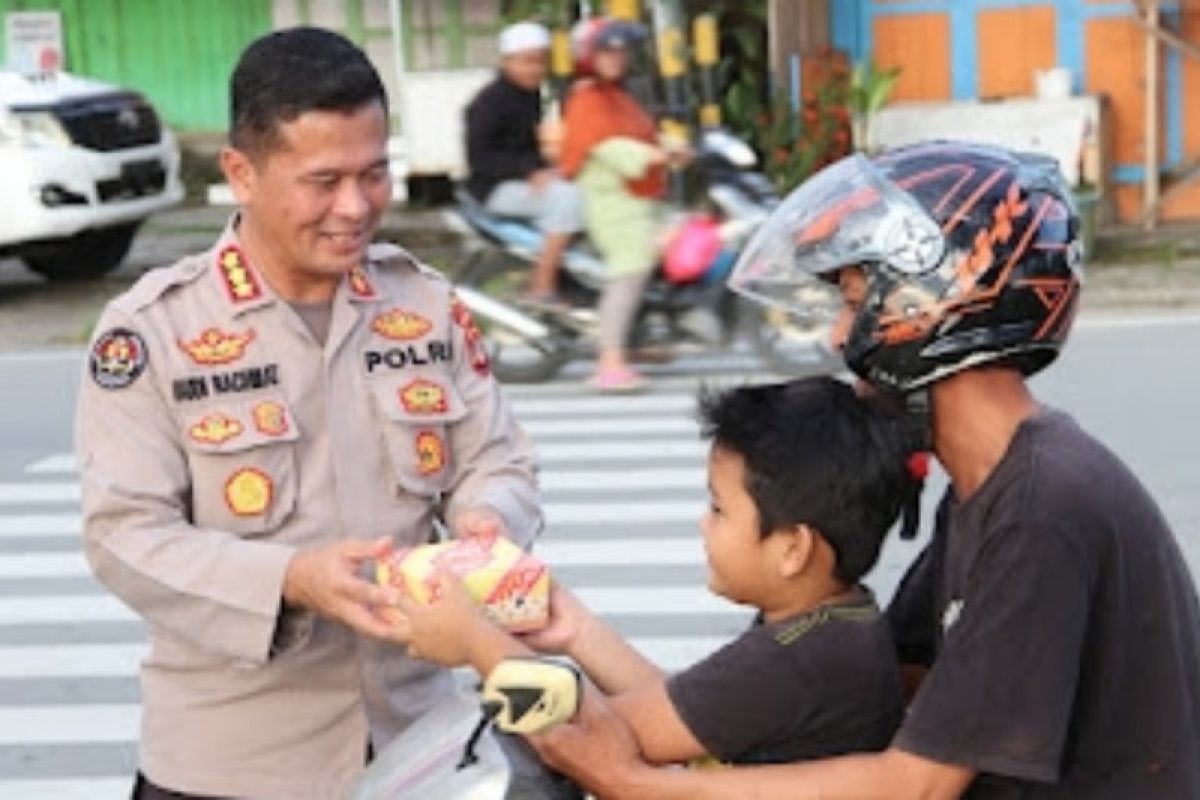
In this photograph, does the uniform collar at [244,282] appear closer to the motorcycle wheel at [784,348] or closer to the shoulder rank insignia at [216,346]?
the shoulder rank insignia at [216,346]

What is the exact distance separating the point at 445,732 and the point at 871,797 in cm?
47

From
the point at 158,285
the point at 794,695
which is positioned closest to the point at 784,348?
the point at 158,285

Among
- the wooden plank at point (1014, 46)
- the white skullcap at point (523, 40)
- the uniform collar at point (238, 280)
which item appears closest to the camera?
the uniform collar at point (238, 280)

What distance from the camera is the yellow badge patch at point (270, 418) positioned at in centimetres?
274

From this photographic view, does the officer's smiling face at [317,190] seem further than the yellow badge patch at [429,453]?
No

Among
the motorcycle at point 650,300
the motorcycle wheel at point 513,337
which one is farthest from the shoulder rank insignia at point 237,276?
the motorcycle wheel at point 513,337

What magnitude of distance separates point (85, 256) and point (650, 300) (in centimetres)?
573

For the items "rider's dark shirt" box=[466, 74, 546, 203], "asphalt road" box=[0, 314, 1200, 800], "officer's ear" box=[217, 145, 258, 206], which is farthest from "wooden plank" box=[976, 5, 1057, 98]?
"officer's ear" box=[217, 145, 258, 206]

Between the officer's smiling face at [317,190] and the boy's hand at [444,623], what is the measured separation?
1.48 feet

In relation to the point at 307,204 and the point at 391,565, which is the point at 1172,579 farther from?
the point at 307,204

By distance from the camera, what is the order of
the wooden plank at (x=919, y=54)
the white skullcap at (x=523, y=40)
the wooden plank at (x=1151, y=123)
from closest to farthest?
1. the white skullcap at (x=523, y=40)
2. the wooden plank at (x=1151, y=123)
3. the wooden plank at (x=919, y=54)

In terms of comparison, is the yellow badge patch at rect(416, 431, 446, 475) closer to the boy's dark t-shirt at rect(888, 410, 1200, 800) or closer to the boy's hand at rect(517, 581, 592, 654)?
the boy's hand at rect(517, 581, 592, 654)

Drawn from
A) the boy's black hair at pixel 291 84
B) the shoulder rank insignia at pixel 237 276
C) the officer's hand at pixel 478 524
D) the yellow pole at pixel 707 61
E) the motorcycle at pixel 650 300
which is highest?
the boy's black hair at pixel 291 84

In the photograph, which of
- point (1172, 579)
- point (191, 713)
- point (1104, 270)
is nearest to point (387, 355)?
point (191, 713)
